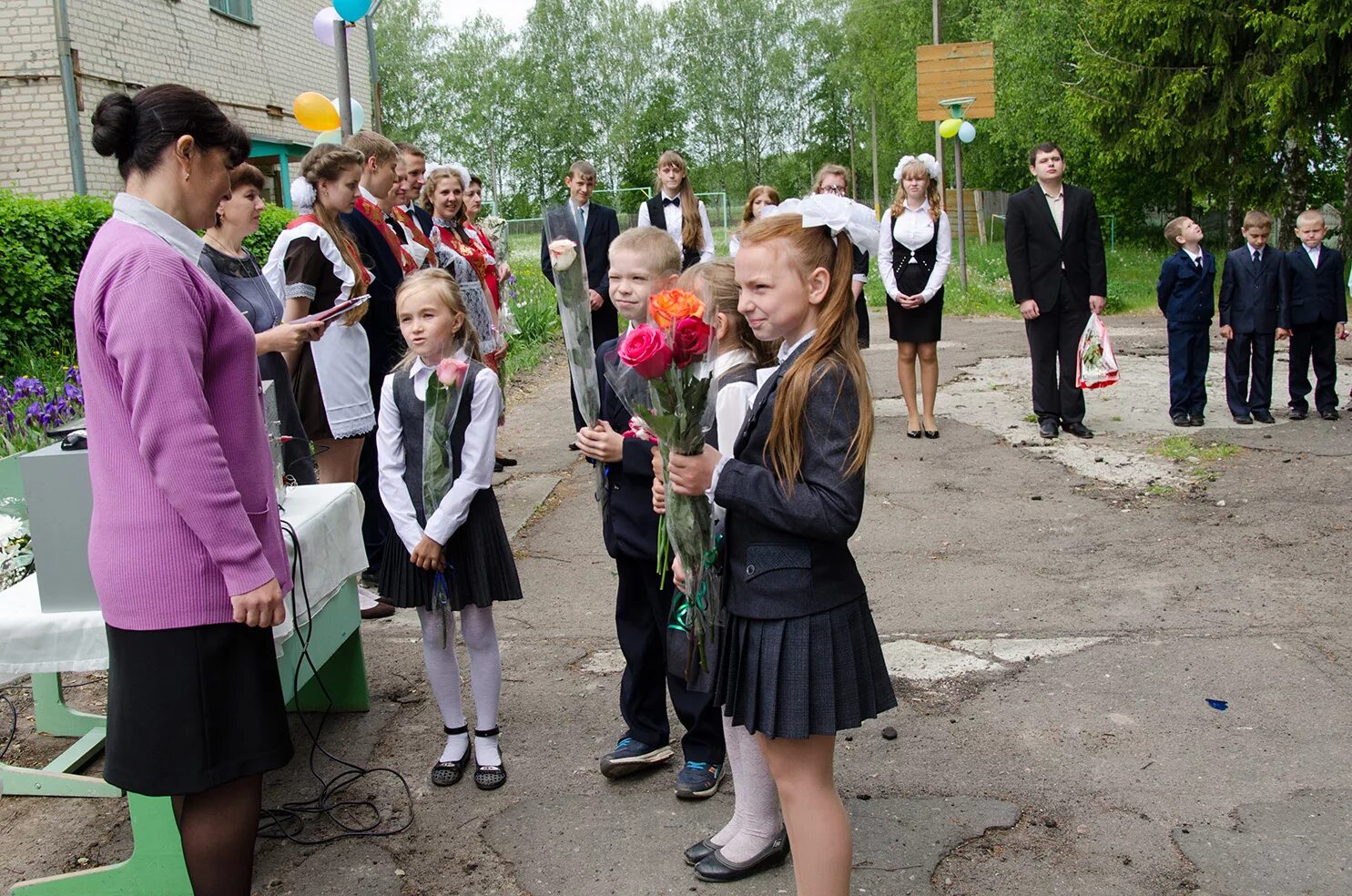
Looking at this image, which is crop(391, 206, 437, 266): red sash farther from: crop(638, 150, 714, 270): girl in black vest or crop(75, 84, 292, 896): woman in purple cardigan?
crop(75, 84, 292, 896): woman in purple cardigan

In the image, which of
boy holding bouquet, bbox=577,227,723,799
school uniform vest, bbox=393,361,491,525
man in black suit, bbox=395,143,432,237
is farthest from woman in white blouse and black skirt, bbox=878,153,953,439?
school uniform vest, bbox=393,361,491,525

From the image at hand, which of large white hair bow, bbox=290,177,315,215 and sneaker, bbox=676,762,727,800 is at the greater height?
large white hair bow, bbox=290,177,315,215

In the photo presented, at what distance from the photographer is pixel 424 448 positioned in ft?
12.4

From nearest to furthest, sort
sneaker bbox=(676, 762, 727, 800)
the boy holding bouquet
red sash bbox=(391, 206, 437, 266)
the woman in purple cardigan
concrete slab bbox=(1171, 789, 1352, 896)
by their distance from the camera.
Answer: the woman in purple cardigan, concrete slab bbox=(1171, 789, 1352, 896), the boy holding bouquet, sneaker bbox=(676, 762, 727, 800), red sash bbox=(391, 206, 437, 266)

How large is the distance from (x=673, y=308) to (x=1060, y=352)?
267 inches

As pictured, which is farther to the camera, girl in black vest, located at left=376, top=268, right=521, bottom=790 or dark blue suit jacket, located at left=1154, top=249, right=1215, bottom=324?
dark blue suit jacket, located at left=1154, top=249, right=1215, bottom=324

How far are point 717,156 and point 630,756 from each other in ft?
191

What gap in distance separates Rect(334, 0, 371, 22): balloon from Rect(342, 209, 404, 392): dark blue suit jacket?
3.36m

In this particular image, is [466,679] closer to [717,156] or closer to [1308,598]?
[1308,598]

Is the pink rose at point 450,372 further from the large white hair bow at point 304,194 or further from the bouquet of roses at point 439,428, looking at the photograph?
the large white hair bow at point 304,194

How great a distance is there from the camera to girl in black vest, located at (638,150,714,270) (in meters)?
9.31

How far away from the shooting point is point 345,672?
4.41 m

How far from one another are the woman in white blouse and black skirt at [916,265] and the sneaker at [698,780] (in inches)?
214

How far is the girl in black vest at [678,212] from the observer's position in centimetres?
931
